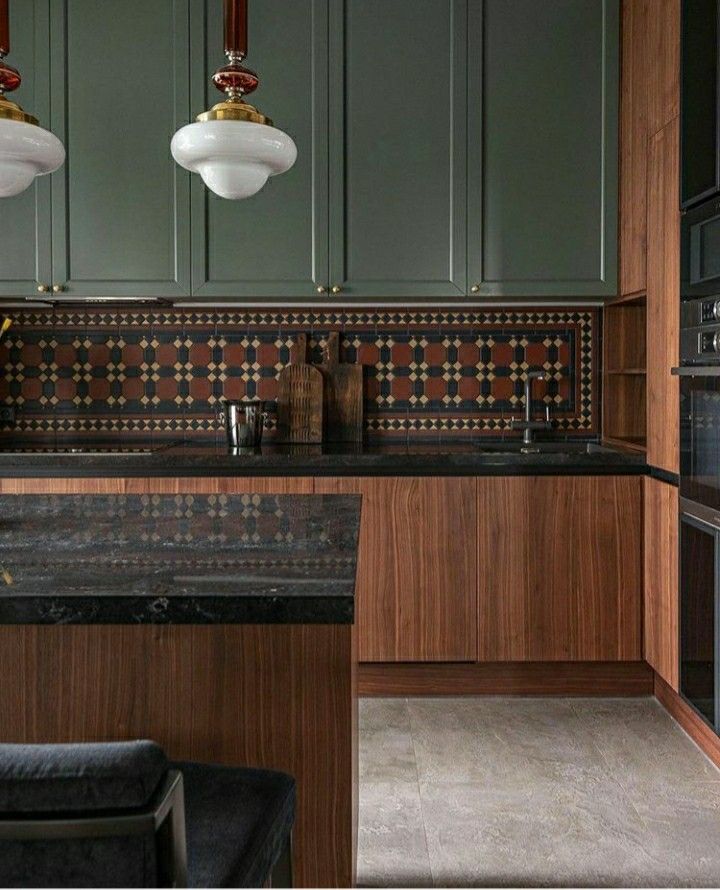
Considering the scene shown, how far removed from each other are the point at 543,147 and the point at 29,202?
75.6 inches

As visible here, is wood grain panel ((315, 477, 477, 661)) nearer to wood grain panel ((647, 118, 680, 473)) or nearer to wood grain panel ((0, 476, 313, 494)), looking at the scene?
wood grain panel ((0, 476, 313, 494))

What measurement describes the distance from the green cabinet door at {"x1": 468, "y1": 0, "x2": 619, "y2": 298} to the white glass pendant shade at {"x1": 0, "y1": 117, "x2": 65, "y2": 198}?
2048 millimetres

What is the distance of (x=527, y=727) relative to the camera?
3072 mm

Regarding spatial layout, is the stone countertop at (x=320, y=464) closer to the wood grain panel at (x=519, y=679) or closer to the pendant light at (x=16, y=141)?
the wood grain panel at (x=519, y=679)

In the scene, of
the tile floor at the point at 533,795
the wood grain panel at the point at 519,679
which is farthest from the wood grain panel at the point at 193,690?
the wood grain panel at the point at 519,679

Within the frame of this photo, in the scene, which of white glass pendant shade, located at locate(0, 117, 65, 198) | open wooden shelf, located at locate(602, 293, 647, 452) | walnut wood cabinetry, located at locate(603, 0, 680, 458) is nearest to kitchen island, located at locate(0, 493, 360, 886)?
white glass pendant shade, located at locate(0, 117, 65, 198)

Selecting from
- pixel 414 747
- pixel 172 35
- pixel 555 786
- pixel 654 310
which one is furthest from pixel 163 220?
pixel 555 786

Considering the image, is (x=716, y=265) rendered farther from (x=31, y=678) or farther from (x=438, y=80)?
(x=31, y=678)

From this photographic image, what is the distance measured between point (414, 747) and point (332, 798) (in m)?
1.56

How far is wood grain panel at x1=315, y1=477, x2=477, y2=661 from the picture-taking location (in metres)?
3.30

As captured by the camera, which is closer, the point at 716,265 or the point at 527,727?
the point at 716,265

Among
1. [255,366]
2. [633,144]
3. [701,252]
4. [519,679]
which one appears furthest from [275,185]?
[519,679]

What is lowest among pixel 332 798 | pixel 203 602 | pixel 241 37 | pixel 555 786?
pixel 555 786

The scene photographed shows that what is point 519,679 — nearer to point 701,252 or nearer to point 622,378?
point 622,378
